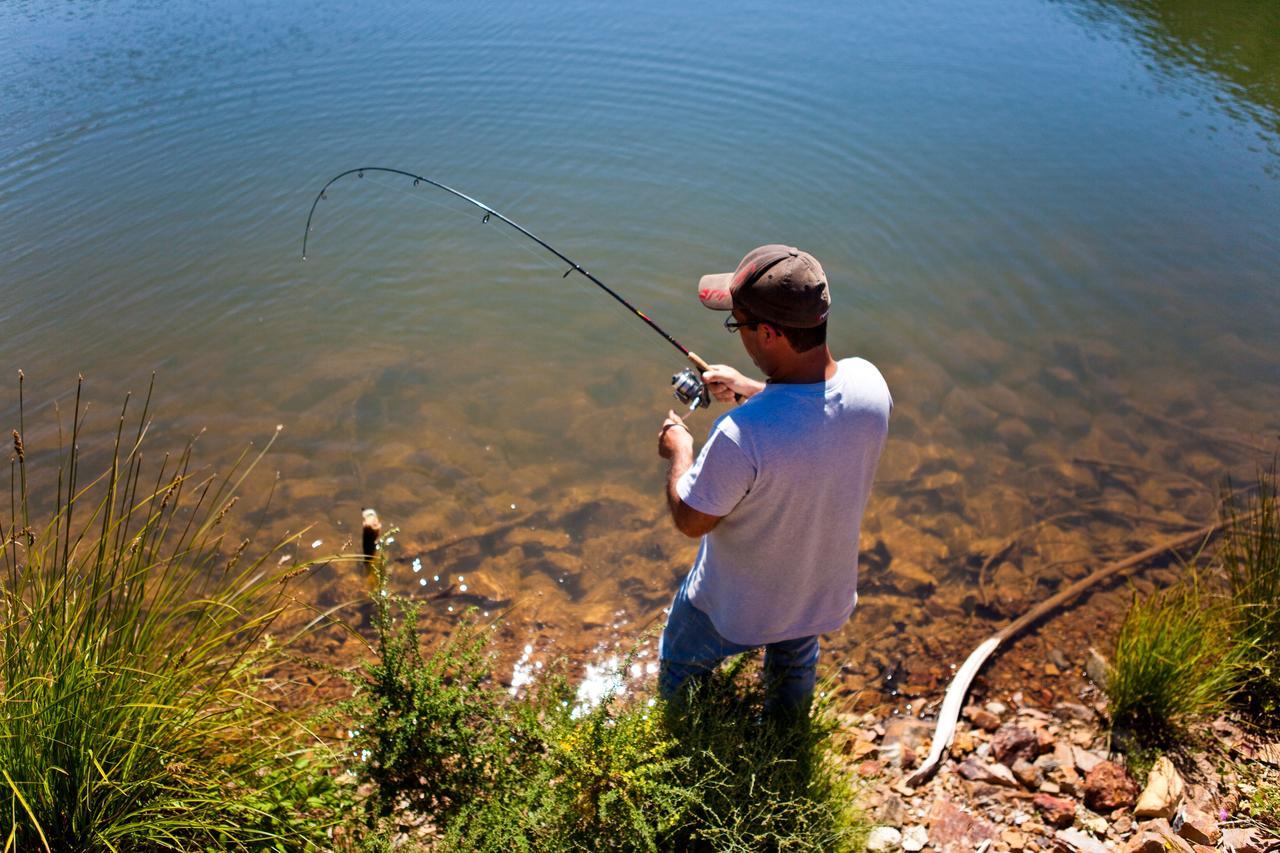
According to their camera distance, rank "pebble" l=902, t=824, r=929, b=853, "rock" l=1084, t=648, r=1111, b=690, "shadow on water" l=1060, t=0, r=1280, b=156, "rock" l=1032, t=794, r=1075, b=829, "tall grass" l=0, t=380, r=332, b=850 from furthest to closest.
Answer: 1. "shadow on water" l=1060, t=0, r=1280, b=156
2. "rock" l=1084, t=648, r=1111, b=690
3. "rock" l=1032, t=794, r=1075, b=829
4. "pebble" l=902, t=824, r=929, b=853
5. "tall grass" l=0, t=380, r=332, b=850

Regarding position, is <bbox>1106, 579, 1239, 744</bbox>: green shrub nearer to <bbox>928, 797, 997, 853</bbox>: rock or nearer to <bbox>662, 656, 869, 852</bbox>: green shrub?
<bbox>928, 797, 997, 853</bbox>: rock

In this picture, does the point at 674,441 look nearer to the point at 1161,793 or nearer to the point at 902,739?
the point at 902,739

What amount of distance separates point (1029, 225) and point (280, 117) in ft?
21.6

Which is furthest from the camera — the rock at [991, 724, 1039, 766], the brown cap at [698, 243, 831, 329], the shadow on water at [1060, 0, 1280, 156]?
the shadow on water at [1060, 0, 1280, 156]

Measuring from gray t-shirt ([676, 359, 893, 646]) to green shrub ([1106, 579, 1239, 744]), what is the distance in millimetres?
1403

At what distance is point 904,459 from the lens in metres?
5.32

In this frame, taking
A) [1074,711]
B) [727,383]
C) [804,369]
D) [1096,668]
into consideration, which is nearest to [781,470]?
[804,369]

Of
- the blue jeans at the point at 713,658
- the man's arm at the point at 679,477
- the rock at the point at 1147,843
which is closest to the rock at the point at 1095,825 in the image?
the rock at the point at 1147,843

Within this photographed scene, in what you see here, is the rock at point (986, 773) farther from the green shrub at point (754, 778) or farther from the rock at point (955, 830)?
the green shrub at point (754, 778)

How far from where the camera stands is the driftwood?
11.3 feet

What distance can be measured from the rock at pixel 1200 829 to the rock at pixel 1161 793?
8 centimetres

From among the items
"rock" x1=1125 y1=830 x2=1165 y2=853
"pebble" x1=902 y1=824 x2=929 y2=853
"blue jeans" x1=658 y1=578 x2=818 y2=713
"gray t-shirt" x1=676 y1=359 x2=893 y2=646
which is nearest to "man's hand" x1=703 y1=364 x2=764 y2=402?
"gray t-shirt" x1=676 y1=359 x2=893 y2=646

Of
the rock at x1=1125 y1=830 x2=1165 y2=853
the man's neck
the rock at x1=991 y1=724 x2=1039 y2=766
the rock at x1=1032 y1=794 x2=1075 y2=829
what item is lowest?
the rock at x1=991 y1=724 x2=1039 y2=766

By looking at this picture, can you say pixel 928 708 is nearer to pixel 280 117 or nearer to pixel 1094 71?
pixel 280 117
